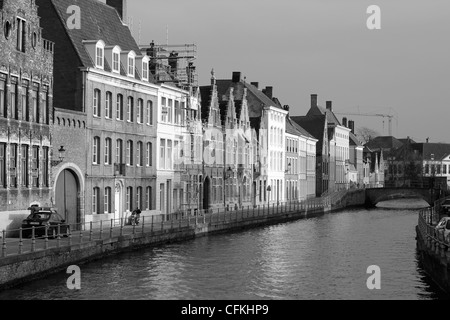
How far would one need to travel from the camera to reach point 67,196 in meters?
49.1

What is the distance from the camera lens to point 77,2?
183 ft

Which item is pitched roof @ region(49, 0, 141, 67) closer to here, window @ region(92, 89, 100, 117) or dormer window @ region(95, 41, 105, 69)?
dormer window @ region(95, 41, 105, 69)

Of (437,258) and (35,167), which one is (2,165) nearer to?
(35,167)

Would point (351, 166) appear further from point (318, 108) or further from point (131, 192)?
point (131, 192)

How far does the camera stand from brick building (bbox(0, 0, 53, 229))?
42.0 metres

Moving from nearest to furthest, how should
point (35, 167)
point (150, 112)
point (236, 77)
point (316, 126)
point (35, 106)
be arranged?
point (35, 167), point (35, 106), point (150, 112), point (236, 77), point (316, 126)

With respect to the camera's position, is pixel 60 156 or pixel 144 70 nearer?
pixel 60 156

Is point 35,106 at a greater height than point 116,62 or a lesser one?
lesser

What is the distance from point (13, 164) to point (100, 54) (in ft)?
42.1

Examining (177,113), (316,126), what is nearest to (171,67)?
(177,113)

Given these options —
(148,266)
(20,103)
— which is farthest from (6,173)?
(148,266)

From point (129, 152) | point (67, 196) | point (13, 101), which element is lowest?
point (67, 196)

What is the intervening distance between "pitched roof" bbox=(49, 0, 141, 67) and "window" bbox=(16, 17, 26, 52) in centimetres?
730

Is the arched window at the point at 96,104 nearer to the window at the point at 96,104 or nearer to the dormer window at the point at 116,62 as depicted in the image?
the window at the point at 96,104
